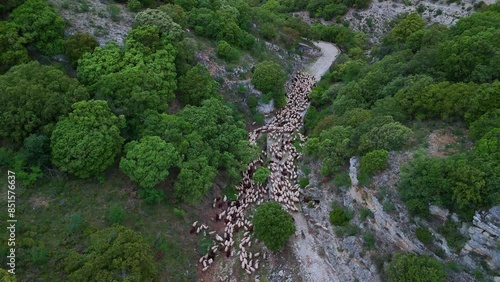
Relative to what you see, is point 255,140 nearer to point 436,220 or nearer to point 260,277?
point 260,277

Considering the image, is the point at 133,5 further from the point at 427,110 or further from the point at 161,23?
the point at 427,110

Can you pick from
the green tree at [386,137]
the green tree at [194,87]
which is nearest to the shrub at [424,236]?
the green tree at [386,137]

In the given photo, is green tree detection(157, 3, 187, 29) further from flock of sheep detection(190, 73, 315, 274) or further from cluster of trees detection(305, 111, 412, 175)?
cluster of trees detection(305, 111, 412, 175)

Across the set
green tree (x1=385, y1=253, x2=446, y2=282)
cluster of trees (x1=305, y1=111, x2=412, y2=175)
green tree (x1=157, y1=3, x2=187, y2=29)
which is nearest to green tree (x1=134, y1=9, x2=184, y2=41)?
green tree (x1=157, y1=3, x2=187, y2=29)

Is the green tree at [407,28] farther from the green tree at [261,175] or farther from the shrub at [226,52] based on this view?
the green tree at [261,175]

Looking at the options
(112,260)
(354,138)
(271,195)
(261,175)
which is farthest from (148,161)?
(354,138)

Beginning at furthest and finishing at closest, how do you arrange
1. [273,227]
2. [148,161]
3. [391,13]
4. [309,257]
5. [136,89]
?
[391,13], [136,89], [309,257], [148,161], [273,227]
